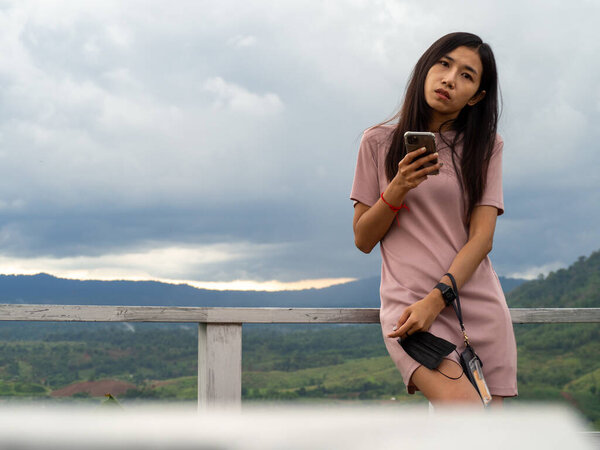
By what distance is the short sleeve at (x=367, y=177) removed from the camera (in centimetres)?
198

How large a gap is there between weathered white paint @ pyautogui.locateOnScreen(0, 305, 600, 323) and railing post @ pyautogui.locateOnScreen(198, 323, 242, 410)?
0.04 m

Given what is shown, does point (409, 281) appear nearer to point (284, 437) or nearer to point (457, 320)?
point (457, 320)

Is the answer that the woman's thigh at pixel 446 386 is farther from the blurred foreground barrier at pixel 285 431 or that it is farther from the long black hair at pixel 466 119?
the blurred foreground barrier at pixel 285 431

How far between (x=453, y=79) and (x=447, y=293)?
62cm

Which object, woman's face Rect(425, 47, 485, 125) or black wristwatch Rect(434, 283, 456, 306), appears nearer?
black wristwatch Rect(434, 283, 456, 306)

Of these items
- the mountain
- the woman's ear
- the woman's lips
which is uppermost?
the mountain

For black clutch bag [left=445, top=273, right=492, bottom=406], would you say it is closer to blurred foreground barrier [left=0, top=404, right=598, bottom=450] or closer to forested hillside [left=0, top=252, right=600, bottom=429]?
blurred foreground barrier [left=0, top=404, right=598, bottom=450]

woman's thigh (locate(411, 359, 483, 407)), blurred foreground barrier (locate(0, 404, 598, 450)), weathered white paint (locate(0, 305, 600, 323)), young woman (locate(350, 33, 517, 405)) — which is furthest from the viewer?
weathered white paint (locate(0, 305, 600, 323))

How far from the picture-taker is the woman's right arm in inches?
68.1

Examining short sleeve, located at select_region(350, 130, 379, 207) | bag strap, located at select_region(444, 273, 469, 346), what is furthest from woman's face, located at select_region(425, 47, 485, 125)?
bag strap, located at select_region(444, 273, 469, 346)

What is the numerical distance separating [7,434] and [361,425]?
0.17 meters

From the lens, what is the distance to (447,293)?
178 cm

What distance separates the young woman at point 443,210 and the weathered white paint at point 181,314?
0.38 m

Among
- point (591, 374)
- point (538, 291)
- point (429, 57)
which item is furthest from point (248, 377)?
point (538, 291)
